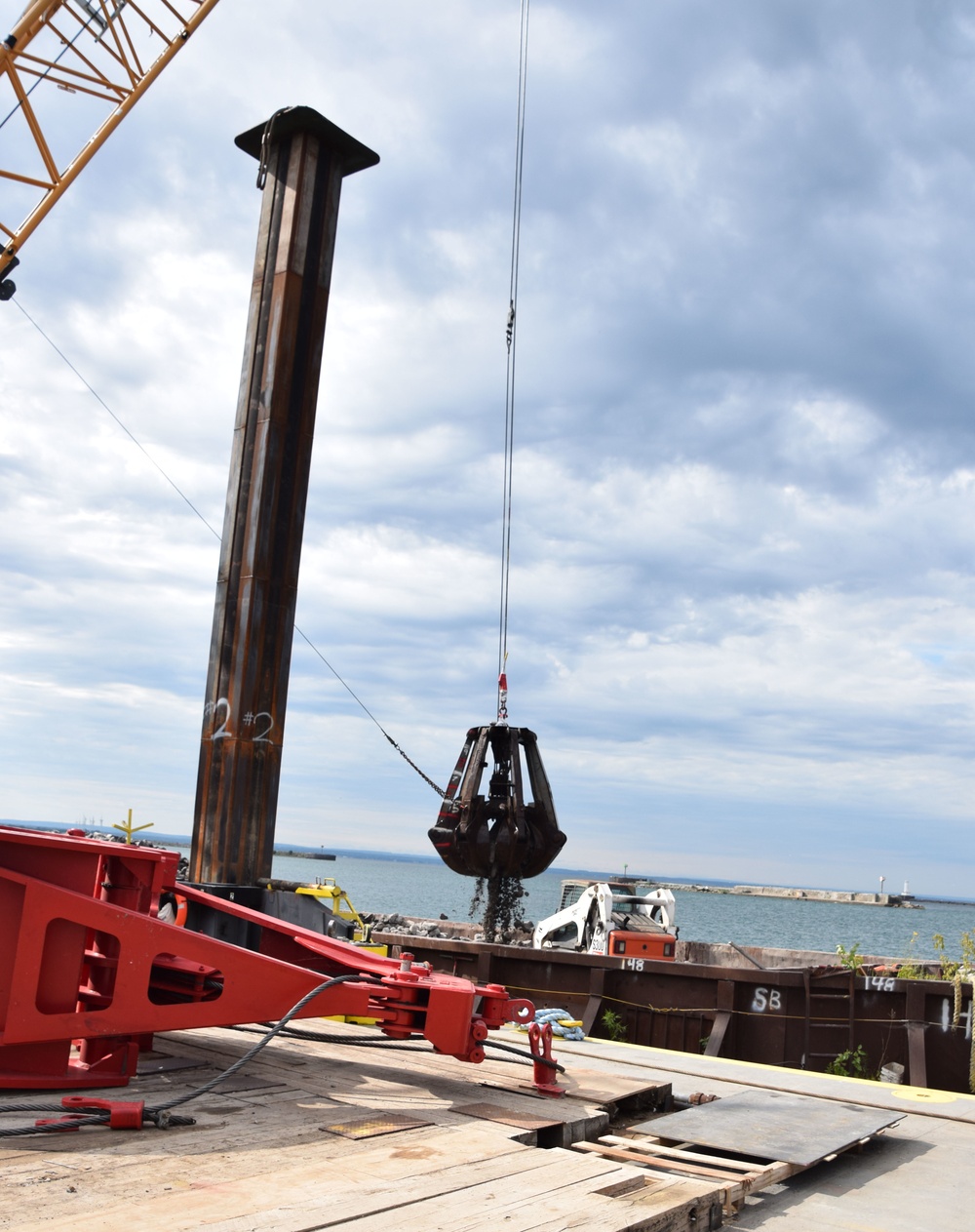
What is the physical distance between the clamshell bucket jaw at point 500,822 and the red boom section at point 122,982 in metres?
3.37

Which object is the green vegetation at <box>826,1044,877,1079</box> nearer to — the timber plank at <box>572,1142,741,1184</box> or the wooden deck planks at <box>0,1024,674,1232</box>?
the wooden deck planks at <box>0,1024,674,1232</box>

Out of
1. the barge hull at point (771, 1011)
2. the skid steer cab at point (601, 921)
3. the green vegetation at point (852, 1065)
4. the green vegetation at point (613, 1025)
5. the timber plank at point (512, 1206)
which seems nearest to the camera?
the timber plank at point (512, 1206)

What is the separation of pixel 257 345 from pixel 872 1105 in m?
7.37

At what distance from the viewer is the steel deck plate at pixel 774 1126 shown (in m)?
5.32

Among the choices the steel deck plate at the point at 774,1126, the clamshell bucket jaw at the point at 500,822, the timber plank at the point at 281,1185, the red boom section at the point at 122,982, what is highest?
the clamshell bucket jaw at the point at 500,822

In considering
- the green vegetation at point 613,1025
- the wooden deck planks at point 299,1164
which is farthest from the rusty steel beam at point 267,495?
the green vegetation at point 613,1025

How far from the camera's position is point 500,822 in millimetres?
9211

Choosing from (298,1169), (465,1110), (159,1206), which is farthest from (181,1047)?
(159,1206)

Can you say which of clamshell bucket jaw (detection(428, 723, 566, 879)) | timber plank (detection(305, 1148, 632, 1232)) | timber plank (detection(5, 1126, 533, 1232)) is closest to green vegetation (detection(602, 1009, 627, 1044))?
clamshell bucket jaw (detection(428, 723, 566, 879))

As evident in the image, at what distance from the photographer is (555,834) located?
30.6ft

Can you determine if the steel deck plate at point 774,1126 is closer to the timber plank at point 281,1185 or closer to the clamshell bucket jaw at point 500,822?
the timber plank at point 281,1185

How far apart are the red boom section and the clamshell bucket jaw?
3370mm

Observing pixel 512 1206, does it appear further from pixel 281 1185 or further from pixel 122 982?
pixel 122 982

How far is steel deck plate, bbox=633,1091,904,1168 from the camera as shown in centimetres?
532
